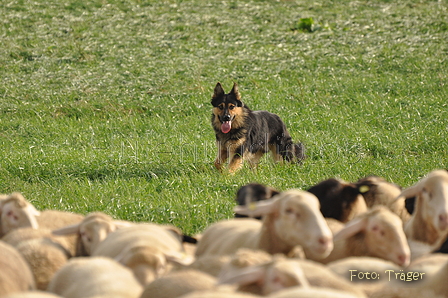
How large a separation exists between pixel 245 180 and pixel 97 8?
20.2m

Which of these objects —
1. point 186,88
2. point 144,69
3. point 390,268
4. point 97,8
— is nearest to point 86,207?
point 390,268

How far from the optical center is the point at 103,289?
321cm

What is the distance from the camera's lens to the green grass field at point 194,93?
344 inches

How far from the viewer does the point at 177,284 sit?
327 cm

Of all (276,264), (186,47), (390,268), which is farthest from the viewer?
(186,47)

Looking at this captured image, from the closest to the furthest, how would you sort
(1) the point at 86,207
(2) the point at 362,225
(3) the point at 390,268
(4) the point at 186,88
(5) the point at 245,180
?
(3) the point at 390,268 → (2) the point at 362,225 → (1) the point at 86,207 → (5) the point at 245,180 → (4) the point at 186,88

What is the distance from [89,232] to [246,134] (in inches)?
277

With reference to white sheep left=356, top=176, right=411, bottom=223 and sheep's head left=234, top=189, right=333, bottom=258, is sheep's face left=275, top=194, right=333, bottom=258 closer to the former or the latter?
sheep's head left=234, top=189, right=333, bottom=258

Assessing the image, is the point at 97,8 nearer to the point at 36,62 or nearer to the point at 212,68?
the point at 36,62

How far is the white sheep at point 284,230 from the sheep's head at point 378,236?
33 centimetres

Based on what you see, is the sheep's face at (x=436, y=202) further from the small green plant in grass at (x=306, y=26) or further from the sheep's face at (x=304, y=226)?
the small green plant in grass at (x=306, y=26)

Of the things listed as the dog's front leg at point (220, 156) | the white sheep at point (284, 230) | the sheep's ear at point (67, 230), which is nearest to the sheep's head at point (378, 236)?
the white sheep at point (284, 230)

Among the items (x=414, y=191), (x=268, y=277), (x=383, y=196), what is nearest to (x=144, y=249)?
(x=268, y=277)

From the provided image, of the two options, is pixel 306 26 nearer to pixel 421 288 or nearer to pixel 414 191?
pixel 414 191
